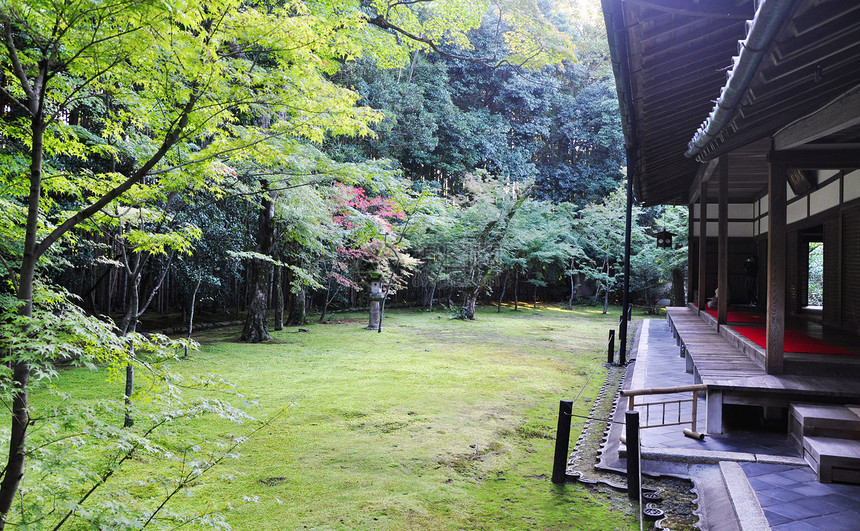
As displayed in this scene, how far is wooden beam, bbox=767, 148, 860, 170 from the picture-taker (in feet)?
16.4

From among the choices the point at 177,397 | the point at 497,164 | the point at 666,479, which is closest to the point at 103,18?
the point at 177,397

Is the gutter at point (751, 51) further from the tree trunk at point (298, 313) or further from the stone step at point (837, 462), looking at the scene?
the tree trunk at point (298, 313)

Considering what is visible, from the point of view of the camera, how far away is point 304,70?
14.5ft

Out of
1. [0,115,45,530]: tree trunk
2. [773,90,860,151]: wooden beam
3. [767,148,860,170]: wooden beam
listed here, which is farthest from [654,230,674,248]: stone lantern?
[0,115,45,530]: tree trunk

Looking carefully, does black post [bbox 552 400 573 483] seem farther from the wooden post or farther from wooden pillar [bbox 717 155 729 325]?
wooden pillar [bbox 717 155 729 325]

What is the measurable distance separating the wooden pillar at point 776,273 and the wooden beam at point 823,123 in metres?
0.30

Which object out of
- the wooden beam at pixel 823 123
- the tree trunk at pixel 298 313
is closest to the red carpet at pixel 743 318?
the wooden beam at pixel 823 123

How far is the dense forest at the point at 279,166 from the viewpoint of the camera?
2762mm

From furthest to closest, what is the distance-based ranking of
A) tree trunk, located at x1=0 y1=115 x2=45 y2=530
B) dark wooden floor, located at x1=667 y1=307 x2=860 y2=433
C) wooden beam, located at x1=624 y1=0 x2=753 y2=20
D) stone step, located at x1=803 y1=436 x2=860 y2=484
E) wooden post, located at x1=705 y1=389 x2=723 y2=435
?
wooden post, located at x1=705 y1=389 x2=723 y2=435, dark wooden floor, located at x1=667 y1=307 x2=860 y2=433, stone step, located at x1=803 y1=436 x2=860 y2=484, wooden beam, located at x1=624 y1=0 x2=753 y2=20, tree trunk, located at x1=0 y1=115 x2=45 y2=530

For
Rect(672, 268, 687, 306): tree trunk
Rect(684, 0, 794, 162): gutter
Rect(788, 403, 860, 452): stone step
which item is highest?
Rect(684, 0, 794, 162): gutter

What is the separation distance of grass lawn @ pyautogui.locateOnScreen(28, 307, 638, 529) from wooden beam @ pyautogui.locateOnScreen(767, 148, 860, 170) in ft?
11.7

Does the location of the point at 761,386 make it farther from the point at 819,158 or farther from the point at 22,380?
the point at 22,380

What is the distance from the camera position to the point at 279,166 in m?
8.32

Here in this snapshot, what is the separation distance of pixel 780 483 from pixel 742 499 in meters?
0.49
